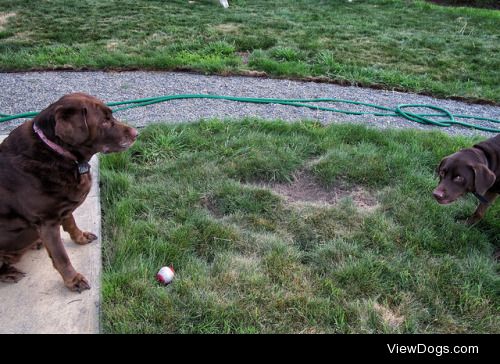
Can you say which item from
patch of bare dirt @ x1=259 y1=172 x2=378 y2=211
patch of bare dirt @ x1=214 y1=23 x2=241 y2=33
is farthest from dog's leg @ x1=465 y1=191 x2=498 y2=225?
patch of bare dirt @ x1=214 y1=23 x2=241 y2=33

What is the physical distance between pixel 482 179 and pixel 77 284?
9.50 ft

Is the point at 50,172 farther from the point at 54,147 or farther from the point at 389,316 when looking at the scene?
the point at 389,316

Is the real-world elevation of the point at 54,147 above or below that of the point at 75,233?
above

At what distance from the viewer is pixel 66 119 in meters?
2.49

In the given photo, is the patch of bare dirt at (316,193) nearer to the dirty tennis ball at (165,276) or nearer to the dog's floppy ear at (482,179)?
the dog's floppy ear at (482,179)

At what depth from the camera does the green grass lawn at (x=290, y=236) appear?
273 cm

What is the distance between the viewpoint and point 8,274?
2822mm

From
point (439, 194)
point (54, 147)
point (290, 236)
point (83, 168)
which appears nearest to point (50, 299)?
point (83, 168)

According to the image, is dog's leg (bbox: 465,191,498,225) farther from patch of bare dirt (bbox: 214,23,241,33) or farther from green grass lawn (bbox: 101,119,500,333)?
patch of bare dirt (bbox: 214,23,241,33)

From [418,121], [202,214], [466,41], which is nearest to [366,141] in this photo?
[418,121]

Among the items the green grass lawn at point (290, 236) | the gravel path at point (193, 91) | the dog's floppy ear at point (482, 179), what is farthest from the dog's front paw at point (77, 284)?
the dog's floppy ear at point (482, 179)

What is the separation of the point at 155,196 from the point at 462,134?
357 cm
